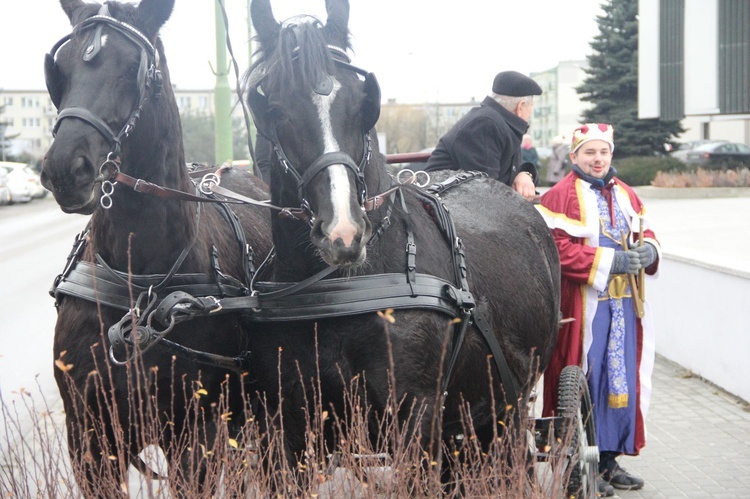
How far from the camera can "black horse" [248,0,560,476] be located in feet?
11.6

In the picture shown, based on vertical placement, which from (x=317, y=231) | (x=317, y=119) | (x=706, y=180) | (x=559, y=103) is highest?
(x=559, y=103)

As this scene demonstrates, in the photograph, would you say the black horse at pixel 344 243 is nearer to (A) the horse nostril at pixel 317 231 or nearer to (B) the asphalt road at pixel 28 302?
(A) the horse nostril at pixel 317 231

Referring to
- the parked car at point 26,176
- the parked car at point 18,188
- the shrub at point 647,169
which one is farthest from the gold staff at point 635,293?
the parked car at point 26,176

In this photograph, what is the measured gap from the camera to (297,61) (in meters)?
3.66

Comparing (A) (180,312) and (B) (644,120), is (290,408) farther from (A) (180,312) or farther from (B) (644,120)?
(B) (644,120)

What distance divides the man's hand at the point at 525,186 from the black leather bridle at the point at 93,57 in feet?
10.1

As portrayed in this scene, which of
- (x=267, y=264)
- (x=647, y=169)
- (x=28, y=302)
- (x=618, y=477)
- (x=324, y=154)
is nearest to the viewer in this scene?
(x=324, y=154)

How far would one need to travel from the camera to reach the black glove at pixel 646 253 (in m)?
5.70

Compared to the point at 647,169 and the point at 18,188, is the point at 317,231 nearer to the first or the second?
the point at 647,169

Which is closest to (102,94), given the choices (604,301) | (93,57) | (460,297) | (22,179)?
(93,57)

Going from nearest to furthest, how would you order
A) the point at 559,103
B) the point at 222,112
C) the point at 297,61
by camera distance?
1. the point at 297,61
2. the point at 222,112
3. the point at 559,103

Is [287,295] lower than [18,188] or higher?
higher

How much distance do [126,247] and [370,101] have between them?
3.81 feet

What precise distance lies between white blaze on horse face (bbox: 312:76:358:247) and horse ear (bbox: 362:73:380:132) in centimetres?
12
